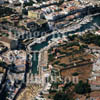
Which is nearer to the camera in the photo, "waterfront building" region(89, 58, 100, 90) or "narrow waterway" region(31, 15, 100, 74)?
"waterfront building" region(89, 58, 100, 90)

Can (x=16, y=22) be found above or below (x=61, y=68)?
above

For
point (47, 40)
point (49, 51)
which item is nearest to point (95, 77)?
point (49, 51)

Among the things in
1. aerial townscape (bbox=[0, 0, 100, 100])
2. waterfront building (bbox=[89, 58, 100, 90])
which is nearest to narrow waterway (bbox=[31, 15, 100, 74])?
aerial townscape (bbox=[0, 0, 100, 100])

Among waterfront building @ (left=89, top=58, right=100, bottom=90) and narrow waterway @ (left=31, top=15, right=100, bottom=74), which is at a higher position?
narrow waterway @ (left=31, top=15, right=100, bottom=74)

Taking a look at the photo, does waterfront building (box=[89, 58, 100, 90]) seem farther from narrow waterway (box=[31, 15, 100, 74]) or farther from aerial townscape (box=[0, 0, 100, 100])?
narrow waterway (box=[31, 15, 100, 74])

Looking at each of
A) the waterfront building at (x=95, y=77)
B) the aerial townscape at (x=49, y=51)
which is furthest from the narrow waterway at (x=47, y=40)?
the waterfront building at (x=95, y=77)

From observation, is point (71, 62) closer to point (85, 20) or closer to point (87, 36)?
point (87, 36)

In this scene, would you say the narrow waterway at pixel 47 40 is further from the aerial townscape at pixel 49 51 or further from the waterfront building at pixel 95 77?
the waterfront building at pixel 95 77

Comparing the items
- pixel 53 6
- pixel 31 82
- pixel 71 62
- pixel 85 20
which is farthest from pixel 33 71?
pixel 53 6
